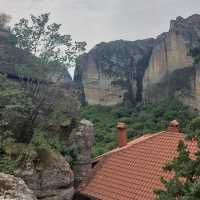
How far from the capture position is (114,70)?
6247cm

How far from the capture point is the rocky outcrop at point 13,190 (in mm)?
4405

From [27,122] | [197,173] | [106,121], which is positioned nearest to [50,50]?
[27,122]

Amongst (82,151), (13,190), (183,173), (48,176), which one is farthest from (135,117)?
(13,190)

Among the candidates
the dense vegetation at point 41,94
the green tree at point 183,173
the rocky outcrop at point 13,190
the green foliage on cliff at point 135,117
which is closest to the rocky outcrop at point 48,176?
the dense vegetation at point 41,94

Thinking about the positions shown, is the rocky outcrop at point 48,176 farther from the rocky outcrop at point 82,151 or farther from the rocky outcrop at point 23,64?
the rocky outcrop at point 23,64

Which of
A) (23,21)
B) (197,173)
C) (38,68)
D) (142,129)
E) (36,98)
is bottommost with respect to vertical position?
(142,129)

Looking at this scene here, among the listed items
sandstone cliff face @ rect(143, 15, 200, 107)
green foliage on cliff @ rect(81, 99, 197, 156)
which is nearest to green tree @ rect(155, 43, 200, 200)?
green foliage on cliff @ rect(81, 99, 197, 156)

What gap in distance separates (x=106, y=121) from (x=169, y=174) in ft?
105

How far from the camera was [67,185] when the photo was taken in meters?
13.9

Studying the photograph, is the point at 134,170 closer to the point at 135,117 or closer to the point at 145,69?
the point at 135,117

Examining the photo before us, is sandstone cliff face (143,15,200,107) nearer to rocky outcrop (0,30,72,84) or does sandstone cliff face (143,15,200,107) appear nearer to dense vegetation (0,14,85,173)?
rocky outcrop (0,30,72,84)

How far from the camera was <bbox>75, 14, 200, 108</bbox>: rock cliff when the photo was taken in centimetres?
5281

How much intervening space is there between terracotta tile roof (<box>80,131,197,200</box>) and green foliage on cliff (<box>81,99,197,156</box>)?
35.2 ft

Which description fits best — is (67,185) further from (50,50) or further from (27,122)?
(50,50)
